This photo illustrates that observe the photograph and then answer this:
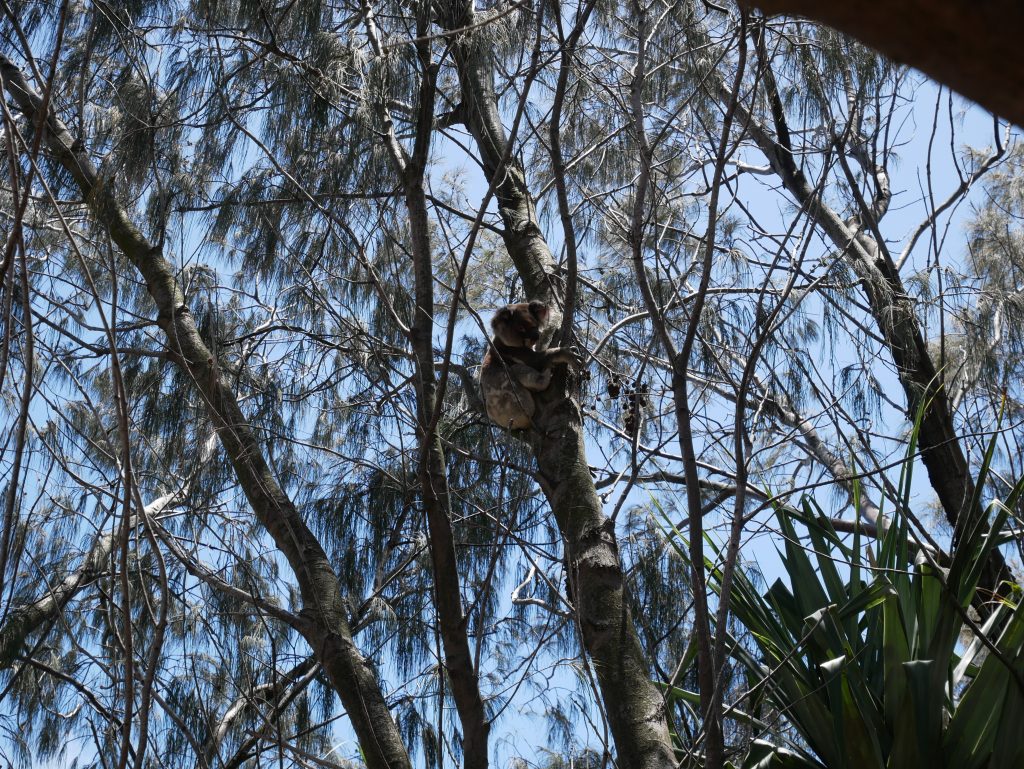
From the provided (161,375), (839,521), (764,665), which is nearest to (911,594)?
(764,665)

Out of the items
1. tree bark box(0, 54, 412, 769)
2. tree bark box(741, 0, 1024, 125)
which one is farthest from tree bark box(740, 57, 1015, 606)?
tree bark box(741, 0, 1024, 125)

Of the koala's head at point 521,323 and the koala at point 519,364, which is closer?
the koala at point 519,364

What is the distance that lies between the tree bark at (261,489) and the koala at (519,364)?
32.1 inches

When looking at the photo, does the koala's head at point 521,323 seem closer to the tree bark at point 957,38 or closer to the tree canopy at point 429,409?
the tree canopy at point 429,409

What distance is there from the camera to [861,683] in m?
2.99

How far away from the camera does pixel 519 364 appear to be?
3742mm

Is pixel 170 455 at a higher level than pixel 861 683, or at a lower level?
higher

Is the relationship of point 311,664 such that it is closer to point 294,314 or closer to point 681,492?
point 294,314

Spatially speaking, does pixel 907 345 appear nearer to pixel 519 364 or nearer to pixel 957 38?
pixel 519 364

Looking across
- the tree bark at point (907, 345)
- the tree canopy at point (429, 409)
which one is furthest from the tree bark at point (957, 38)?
the tree bark at point (907, 345)

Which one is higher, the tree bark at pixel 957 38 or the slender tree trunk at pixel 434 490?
the slender tree trunk at pixel 434 490

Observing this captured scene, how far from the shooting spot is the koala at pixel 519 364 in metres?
3.51

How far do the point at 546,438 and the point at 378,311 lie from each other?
1174 mm

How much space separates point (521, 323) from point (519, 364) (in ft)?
2.14
